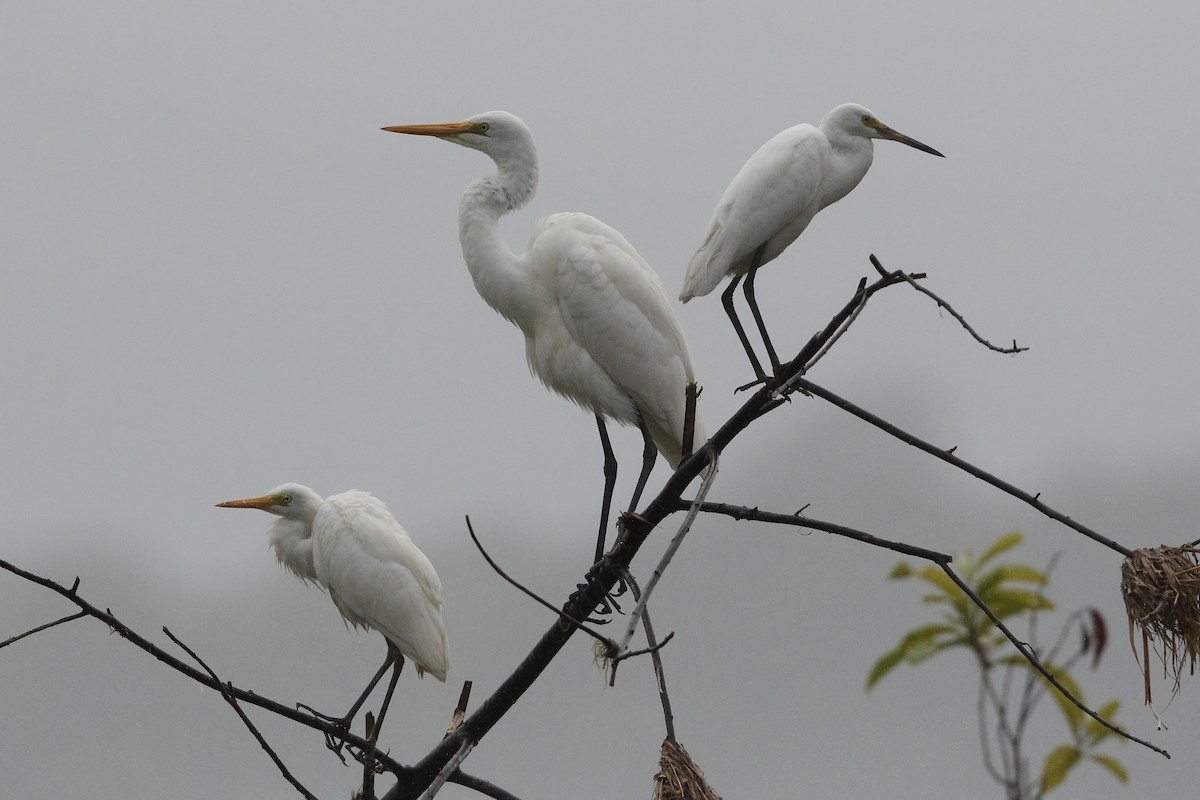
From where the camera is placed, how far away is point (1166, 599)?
138 centimetres

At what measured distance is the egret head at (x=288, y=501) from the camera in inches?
140

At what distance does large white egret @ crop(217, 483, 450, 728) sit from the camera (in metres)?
3.19

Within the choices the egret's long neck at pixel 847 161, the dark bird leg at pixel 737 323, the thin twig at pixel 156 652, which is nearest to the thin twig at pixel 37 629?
the thin twig at pixel 156 652

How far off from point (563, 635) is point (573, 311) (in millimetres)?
900

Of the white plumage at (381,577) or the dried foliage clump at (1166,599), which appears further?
the white plumage at (381,577)

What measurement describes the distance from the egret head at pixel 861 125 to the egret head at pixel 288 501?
191cm

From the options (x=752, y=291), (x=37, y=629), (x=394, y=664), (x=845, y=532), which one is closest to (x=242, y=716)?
(x=37, y=629)

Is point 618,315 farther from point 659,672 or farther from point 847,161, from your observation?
point 659,672

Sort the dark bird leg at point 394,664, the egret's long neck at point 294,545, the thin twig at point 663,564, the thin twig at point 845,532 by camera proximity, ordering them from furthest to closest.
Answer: the egret's long neck at point 294,545 → the dark bird leg at point 394,664 → the thin twig at point 845,532 → the thin twig at point 663,564

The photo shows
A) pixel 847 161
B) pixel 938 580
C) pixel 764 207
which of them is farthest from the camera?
pixel 938 580

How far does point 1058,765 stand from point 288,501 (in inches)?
88.9

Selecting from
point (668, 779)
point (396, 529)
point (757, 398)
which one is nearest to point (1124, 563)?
point (757, 398)

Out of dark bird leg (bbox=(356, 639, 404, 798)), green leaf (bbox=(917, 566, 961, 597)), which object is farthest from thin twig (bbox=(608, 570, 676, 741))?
green leaf (bbox=(917, 566, 961, 597))

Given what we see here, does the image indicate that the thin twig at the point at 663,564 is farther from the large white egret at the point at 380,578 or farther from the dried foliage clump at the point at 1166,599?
the large white egret at the point at 380,578
